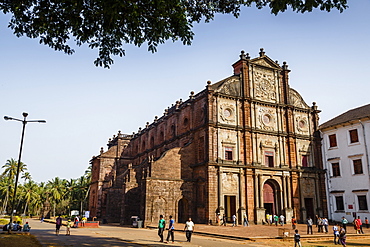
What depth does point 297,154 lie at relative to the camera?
36719 mm

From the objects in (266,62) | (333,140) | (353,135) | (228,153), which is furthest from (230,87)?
(353,135)

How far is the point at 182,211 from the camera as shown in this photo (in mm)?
34219

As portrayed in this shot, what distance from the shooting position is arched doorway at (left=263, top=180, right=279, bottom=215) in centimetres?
3422

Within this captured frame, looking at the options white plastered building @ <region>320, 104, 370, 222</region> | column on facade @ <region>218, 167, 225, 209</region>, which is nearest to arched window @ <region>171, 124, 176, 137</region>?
column on facade @ <region>218, 167, 225, 209</region>

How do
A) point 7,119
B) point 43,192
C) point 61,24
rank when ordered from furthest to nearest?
point 43,192 < point 7,119 < point 61,24

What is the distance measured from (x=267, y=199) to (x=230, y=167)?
5.88 metres

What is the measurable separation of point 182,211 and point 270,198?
962 centimetres

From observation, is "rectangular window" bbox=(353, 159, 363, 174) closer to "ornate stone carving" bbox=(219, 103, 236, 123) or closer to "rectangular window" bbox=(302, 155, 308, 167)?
"rectangular window" bbox=(302, 155, 308, 167)

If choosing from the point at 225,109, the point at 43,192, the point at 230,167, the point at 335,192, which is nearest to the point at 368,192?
the point at 335,192

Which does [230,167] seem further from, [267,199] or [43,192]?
[43,192]

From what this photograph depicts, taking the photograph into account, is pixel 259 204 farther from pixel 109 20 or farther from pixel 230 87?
pixel 109 20

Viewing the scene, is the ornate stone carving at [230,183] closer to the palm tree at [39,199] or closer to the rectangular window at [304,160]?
the rectangular window at [304,160]

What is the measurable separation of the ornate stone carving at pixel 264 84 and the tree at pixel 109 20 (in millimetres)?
25861

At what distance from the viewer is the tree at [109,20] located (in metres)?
9.56
